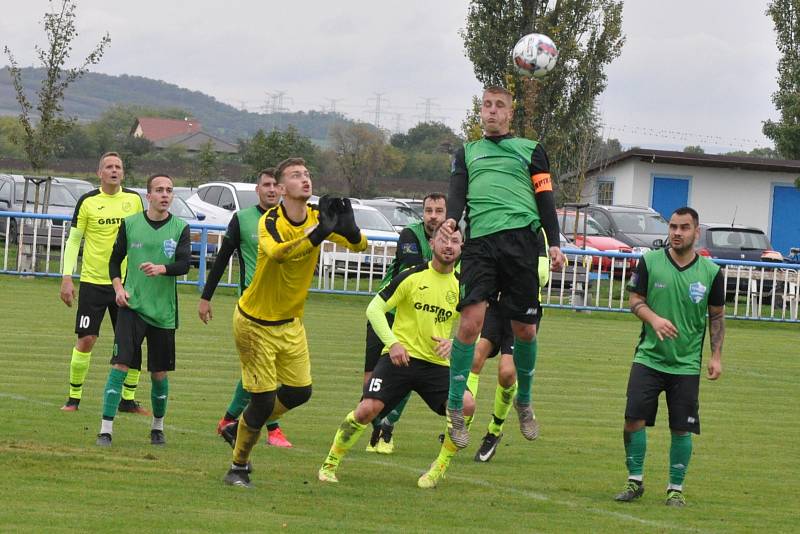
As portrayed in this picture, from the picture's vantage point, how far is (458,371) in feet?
28.7

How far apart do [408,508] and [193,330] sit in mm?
10413

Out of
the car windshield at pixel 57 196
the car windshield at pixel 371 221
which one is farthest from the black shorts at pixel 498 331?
the car windshield at pixel 57 196

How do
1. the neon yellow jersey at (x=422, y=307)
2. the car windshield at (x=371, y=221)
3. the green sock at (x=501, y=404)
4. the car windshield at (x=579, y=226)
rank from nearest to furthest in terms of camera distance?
the neon yellow jersey at (x=422, y=307) < the green sock at (x=501, y=404) < the car windshield at (x=371, y=221) < the car windshield at (x=579, y=226)

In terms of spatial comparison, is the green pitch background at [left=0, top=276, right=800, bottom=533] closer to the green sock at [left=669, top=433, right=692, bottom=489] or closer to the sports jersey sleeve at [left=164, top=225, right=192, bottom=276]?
the green sock at [left=669, top=433, right=692, bottom=489]

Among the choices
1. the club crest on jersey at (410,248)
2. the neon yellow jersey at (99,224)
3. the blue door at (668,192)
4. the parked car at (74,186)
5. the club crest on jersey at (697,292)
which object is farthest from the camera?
the blue door at (668,192)

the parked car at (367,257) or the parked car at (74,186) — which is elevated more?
the parked car at (74,186)

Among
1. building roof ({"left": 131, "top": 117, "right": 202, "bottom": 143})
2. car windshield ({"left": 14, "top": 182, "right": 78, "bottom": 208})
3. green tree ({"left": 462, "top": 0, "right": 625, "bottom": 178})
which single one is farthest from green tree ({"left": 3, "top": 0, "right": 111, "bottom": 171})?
building roof ({"left": 131, "top": 117, "right": 202, "bottom": 143})

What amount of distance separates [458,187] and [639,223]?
974 inches

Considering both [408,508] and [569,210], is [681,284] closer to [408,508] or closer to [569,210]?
[408,508]

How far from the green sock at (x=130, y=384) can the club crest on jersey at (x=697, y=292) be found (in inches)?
197

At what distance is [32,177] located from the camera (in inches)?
1052

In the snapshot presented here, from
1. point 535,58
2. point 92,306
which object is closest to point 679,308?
point 535,58

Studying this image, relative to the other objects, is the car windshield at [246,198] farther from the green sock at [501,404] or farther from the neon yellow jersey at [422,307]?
the neon yellow jersey at [422,307]

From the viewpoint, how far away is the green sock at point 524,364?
31.6 feet
